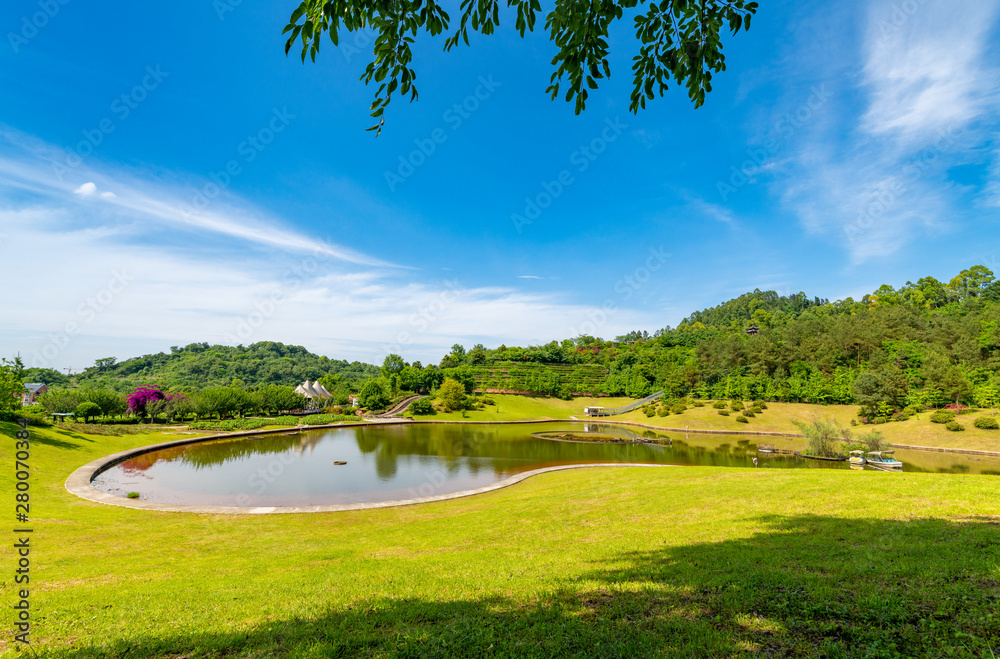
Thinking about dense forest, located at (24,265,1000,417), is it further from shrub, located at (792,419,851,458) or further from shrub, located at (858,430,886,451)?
shrub, located at (792,419,851,458)

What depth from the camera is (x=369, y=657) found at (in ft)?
12.2

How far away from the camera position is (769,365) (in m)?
68.4

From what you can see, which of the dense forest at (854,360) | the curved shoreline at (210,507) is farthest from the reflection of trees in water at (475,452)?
the dense forest at (854,360)

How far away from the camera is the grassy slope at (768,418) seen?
119 feet

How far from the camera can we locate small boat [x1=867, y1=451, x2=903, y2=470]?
87.9 ft

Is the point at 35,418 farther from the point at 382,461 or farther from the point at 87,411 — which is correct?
the point at 382,461

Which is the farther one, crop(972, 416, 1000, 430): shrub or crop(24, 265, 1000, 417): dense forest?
crop(24, 265, 1000, 417): dense forest

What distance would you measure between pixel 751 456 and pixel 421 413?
4460cm

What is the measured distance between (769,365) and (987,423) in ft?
109

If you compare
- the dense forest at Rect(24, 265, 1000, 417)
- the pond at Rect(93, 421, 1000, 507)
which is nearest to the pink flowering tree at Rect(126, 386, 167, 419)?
the dense forest at Rect(24, 265, 1000, 417)

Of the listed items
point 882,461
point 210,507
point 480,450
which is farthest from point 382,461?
point 882,461

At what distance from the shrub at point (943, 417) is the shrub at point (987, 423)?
7.64ft

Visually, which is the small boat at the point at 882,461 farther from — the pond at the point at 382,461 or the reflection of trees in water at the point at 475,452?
the pond at the point at 382,461

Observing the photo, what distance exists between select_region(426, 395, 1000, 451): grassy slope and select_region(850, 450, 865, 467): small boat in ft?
55.5
